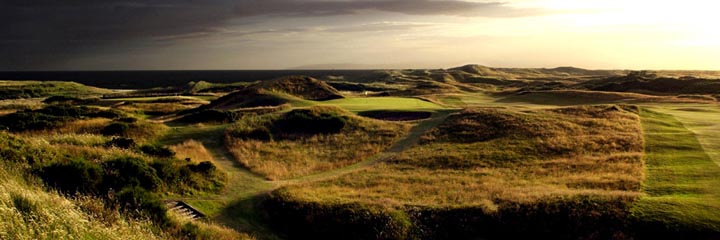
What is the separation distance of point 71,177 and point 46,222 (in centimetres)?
1019

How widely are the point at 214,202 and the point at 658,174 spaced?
22.6 meters

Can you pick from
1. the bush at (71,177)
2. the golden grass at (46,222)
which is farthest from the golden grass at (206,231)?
the bush at (71,177)

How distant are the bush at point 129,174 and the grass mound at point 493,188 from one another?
5942mm

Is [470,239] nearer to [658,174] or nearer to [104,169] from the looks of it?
[658,174]

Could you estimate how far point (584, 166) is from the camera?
29.2m

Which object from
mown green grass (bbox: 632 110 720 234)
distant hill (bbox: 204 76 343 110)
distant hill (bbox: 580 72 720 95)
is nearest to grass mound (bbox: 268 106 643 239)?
mown green grass (bbox: 632 110 720 234)

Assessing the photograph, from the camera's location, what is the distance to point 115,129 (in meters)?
37.1

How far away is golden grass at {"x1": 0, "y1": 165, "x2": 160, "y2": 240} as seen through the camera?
33.9 ft

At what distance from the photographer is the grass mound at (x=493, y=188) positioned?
2038cm

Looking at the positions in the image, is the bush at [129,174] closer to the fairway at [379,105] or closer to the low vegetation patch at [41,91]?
the fairway at [379,105]

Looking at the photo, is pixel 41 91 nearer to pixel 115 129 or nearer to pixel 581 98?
pixel 115 129

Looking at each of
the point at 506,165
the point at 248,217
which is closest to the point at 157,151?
the point at 248,217

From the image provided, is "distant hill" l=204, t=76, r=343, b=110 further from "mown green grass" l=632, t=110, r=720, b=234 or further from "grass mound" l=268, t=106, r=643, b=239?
"mown green grass" l=632, t=110, r=720, b=234

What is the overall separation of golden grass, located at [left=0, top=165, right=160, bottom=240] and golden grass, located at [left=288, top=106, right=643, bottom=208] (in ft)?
36.1
